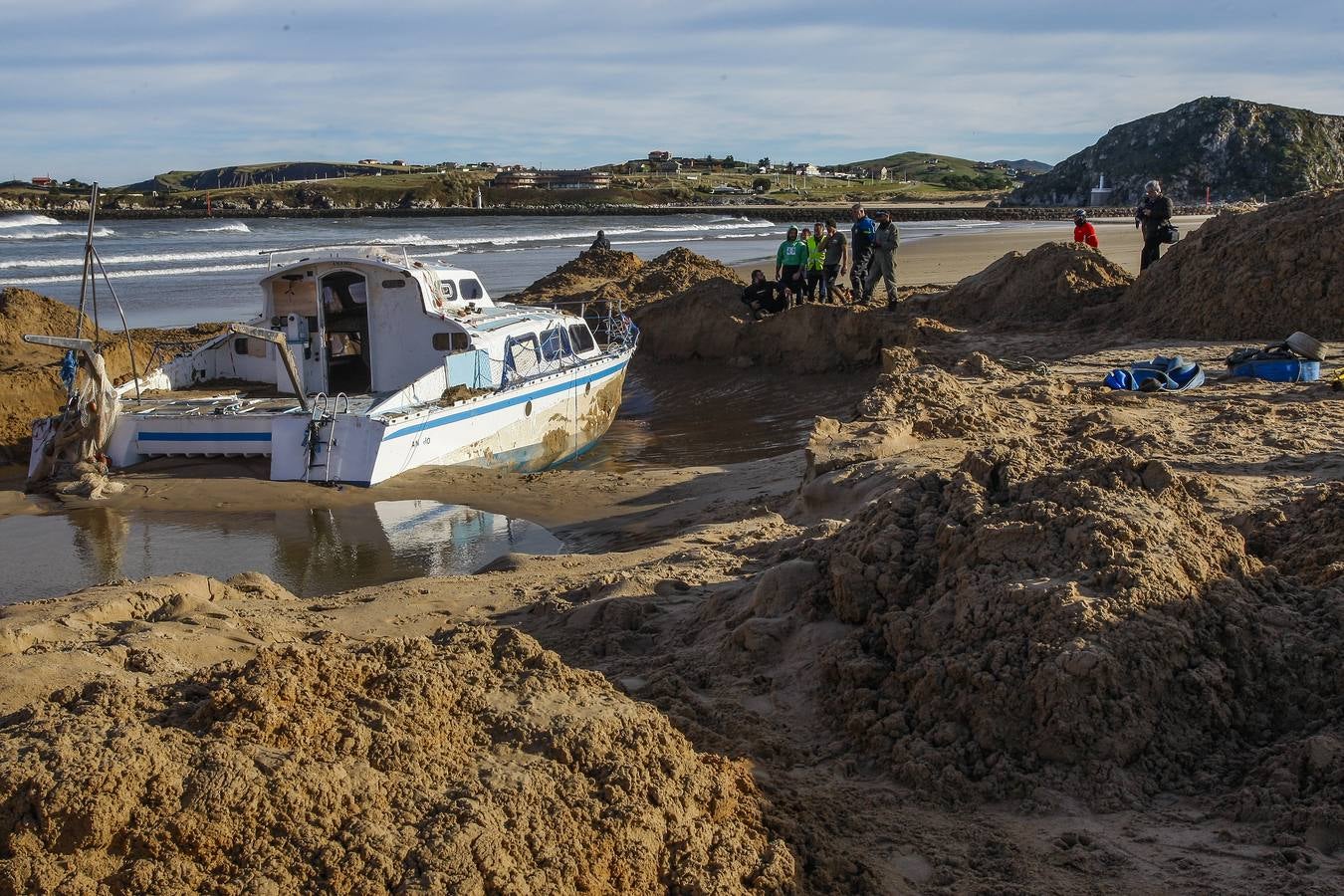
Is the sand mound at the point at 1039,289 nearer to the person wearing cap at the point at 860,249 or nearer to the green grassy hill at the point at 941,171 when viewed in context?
the person wearing cap at the point at 860,249

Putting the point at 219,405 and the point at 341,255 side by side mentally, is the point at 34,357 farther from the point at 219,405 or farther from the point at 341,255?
the point at 341,255

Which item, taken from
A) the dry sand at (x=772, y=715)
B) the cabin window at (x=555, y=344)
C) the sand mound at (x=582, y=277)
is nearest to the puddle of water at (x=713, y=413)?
the cabin window at (x=555, y=344)

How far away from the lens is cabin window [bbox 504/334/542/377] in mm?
15992

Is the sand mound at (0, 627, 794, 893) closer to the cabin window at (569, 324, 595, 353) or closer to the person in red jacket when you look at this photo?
the cabin window at (569, 324, 595, 353)

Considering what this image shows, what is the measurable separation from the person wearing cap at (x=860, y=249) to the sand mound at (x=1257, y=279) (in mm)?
5051

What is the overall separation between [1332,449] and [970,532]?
16.8 feet

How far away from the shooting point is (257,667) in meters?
4.56

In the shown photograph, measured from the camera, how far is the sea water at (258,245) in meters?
33.7

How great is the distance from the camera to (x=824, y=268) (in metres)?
21.2

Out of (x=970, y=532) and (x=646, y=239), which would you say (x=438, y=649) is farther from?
(x=646, y=239)

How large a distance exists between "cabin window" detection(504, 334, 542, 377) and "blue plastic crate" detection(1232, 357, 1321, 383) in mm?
8983

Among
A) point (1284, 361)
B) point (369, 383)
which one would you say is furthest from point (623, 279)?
point (1284, 361)

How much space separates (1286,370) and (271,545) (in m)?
10.9

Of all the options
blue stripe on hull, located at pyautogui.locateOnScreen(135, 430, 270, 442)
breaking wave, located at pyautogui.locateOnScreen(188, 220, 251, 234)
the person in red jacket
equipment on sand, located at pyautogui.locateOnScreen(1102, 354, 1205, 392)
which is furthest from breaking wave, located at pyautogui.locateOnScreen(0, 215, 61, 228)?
equipment on sand, located at pyautogui.locateOnScreen(1102, 354, 1205, 392)
